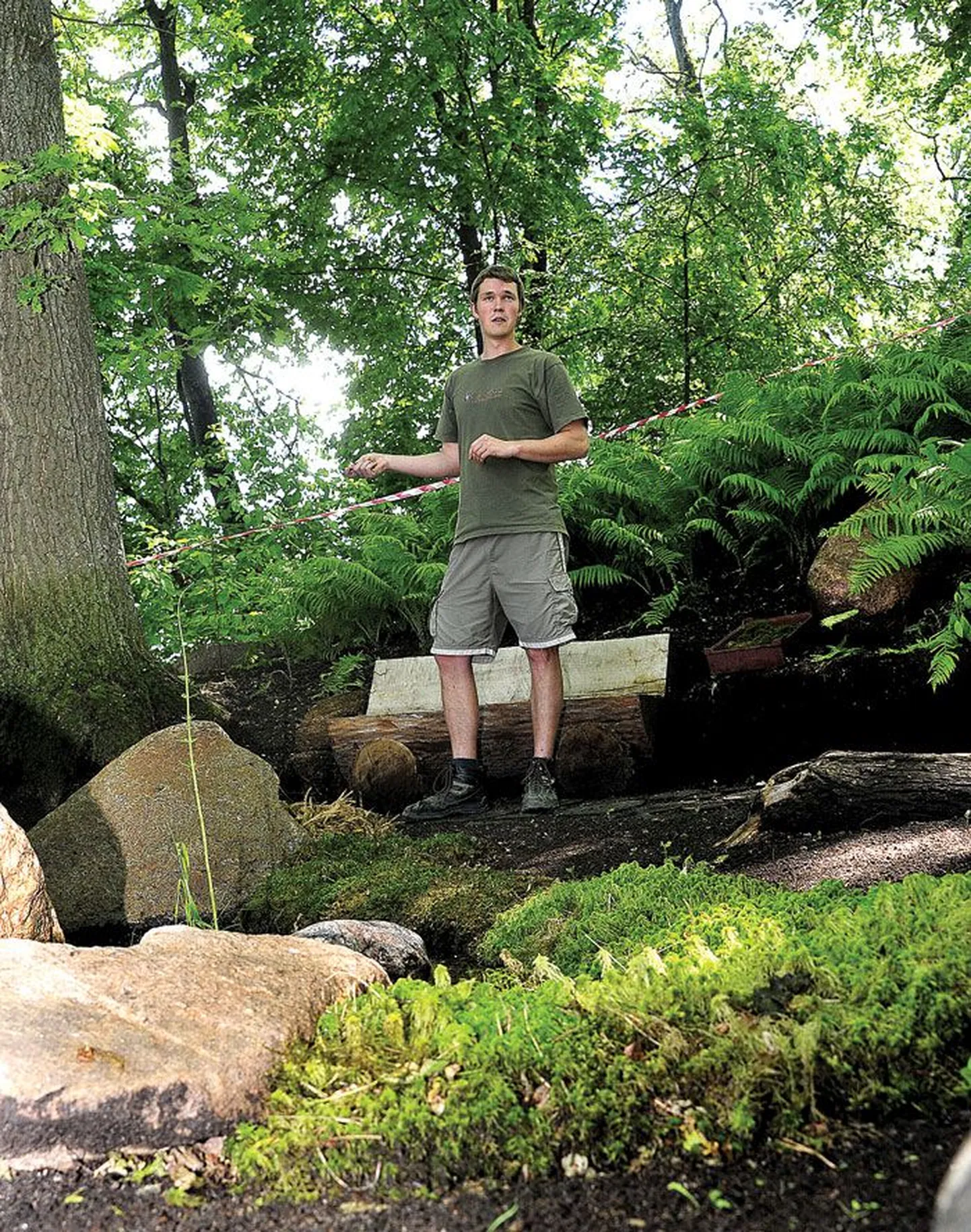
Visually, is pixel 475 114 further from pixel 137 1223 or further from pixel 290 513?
pixel 137 1223

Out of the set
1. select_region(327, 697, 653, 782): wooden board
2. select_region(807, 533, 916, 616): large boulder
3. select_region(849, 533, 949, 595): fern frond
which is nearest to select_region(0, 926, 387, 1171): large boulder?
select_region(327, 697, 653, 782): wooden board

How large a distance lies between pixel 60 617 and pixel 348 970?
4.22 metres

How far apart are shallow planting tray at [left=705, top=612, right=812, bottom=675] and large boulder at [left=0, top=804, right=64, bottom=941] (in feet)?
13.6

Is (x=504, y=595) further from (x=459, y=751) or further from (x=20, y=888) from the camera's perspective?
(x=20, y=888)

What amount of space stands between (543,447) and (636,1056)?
402 centimetres

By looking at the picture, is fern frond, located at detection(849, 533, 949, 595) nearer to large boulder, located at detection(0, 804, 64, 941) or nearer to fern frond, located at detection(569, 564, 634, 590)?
fern frond, located at detection(569, 564, 634, 590)

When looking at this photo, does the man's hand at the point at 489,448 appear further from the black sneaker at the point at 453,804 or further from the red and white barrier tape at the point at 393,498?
the red and white barrier tape at the point at 393,498

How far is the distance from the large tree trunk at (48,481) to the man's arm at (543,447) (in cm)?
223

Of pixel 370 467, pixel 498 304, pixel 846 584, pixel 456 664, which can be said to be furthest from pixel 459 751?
pixel 846 584

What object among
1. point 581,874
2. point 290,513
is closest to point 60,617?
point 581,874

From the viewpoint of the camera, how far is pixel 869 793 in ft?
13.8

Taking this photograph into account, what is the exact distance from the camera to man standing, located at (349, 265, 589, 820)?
610cm

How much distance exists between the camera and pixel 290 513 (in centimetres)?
1266

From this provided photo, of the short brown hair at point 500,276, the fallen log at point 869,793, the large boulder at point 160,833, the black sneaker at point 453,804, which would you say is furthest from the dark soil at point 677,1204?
the short brown hair at point 500,276
